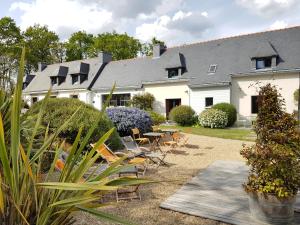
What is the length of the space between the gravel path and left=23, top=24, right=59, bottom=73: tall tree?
46.9 m

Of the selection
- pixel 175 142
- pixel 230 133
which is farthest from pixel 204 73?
pixel 175 142

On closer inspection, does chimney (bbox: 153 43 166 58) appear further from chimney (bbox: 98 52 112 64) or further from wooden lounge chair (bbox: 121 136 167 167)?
wooden lounge chair (bbox: 121 136 167 167)

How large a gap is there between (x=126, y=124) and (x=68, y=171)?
1098 centimetres

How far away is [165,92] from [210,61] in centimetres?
489

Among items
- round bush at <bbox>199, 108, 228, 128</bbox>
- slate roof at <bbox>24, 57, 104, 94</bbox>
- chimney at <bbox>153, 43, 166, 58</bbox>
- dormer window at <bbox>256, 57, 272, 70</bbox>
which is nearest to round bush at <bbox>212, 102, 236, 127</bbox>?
round bush at <bbox>199, 108, 228, 128</bbox>

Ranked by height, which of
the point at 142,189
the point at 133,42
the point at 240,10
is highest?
the point at 133,42

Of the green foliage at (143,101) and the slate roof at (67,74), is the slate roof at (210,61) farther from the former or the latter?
the green foliage at (143,101)

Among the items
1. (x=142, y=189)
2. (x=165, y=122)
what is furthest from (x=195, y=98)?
(x=142, y=189)

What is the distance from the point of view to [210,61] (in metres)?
25.4

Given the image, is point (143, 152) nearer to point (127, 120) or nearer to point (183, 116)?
point (127, 120)

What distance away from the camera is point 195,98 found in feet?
80.9

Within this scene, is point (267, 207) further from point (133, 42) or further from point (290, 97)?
point (133, 42)

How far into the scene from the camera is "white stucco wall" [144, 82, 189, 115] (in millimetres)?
25422

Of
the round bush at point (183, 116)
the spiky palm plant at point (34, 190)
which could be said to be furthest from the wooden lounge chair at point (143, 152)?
the round bush at point (183, 116)
